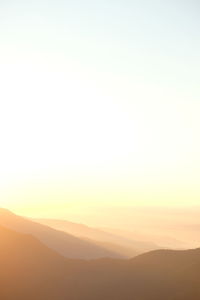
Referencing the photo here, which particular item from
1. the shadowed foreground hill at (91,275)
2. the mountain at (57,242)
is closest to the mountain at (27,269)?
the shadowed foreground hill at (91,275)

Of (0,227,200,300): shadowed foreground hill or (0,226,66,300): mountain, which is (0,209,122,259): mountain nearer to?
(0,226,66,300): mountain

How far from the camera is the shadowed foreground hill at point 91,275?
7788cm

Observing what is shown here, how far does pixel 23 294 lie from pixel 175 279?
98.9ft

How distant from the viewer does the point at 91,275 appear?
88000 millimetres

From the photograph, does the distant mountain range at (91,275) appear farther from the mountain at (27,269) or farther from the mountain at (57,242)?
the mountain at (57,242)

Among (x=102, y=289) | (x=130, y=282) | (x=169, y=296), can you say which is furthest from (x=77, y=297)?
(x=169, y=296)

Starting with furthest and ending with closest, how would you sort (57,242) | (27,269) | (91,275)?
(57,242) < (27,269) < (91,275)

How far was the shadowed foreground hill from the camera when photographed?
77.9m

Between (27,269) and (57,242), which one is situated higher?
(57,242)

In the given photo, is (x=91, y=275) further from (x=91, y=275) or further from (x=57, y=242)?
(x=57, y=242)

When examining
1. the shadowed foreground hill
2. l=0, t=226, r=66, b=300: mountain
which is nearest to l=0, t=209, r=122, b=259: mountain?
l=0, t=226, r=66, b=300: mountain

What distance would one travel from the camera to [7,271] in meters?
87.7

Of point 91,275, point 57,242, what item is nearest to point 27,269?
point 91,275

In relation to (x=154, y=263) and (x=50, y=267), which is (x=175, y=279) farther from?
(x=50, y=267)
